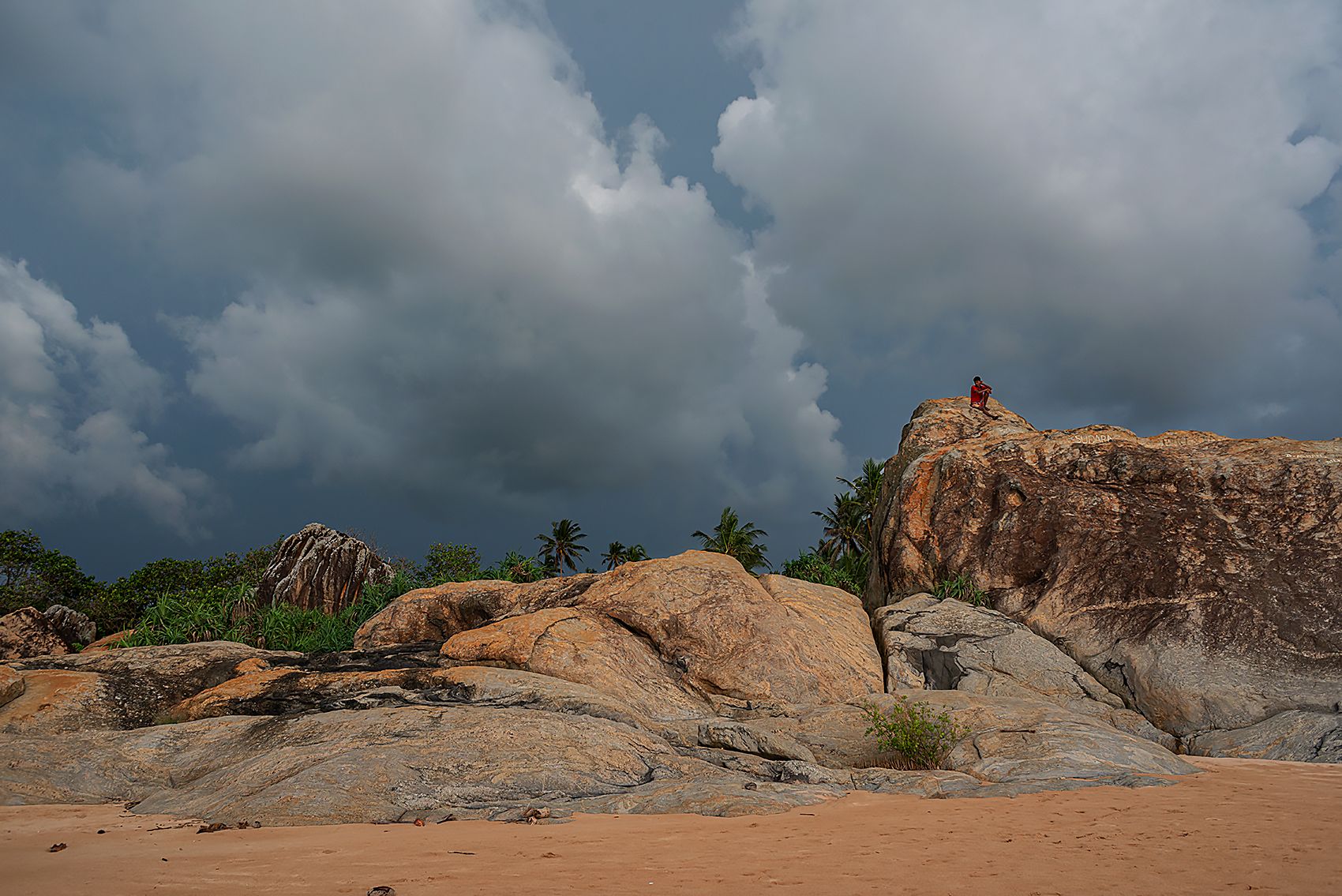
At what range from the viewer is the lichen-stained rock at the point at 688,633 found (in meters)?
13.7

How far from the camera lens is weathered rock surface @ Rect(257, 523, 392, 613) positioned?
24.3 m

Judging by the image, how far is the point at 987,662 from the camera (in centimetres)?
1509

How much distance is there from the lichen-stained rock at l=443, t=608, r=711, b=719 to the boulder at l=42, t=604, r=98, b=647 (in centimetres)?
1860

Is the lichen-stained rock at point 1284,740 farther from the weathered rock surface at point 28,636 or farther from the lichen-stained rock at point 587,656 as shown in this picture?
the weathered rock surface at point 28,636

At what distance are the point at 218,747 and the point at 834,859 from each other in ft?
28.7

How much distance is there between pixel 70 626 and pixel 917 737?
29677mm

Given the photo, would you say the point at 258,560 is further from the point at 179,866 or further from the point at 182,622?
the point at 179,866

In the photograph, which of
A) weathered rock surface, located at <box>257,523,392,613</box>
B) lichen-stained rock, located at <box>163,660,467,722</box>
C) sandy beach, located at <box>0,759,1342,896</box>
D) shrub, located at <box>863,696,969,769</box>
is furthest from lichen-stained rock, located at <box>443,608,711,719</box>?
weathered rock surface, located at <box>257,523,392,613</box>

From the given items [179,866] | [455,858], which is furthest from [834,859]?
[179,866]

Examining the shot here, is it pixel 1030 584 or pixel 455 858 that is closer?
pixel 455 858

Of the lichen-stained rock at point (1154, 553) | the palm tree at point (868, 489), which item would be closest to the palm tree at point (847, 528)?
the palm tree at point (868, 489)

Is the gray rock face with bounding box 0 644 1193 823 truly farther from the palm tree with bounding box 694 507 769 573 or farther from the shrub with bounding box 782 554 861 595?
the palm tree with bounding box 694 507 769 573

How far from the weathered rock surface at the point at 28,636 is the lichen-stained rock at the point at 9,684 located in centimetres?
1140

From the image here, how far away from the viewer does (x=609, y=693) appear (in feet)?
41.7
